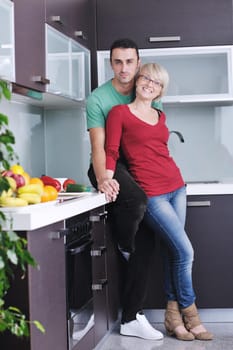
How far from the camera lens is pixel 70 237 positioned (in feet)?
10.3

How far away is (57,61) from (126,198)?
83 cm

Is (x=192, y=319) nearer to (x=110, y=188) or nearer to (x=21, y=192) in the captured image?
(x=110, y=188)

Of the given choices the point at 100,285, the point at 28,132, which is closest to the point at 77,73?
the point at 28,132

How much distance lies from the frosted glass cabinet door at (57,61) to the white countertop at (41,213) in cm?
84

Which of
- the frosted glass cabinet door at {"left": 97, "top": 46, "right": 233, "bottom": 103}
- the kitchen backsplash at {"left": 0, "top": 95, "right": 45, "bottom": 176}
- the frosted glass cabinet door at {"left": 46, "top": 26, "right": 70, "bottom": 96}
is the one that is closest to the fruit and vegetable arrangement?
the frosted glass cabinet door at {"left": 46, "top": 26, "right": 70, "bottom": 96}

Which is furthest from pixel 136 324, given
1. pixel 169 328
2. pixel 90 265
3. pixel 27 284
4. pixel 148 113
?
pixel 27 284

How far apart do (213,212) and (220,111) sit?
94 cm

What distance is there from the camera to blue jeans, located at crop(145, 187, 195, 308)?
407 centimetres

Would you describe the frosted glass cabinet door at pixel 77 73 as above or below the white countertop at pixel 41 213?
above

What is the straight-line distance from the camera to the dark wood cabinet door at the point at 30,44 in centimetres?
340

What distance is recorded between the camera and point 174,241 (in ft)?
13.5

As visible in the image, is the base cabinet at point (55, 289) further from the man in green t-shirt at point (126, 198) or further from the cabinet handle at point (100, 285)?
the man in green t-shirt at point (126, 198)

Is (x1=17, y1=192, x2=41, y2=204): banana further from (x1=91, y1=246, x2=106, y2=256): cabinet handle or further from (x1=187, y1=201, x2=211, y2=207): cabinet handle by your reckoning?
(x1=187, y1=201, x2=211, y2=207): cabinet handle

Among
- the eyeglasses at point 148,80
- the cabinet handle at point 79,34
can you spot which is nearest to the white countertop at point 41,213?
the eyeglasses at point 148,80
